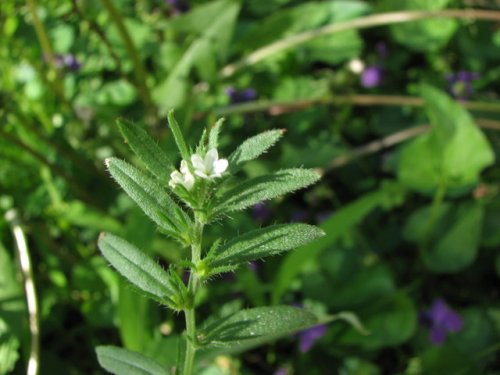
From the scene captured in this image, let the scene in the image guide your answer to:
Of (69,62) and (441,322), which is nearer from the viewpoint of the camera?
(441,322)

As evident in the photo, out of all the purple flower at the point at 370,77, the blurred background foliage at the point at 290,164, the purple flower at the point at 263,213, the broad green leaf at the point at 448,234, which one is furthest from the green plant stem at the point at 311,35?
the broad green leaf at the point at 448,234

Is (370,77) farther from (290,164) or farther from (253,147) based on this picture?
(253,147)

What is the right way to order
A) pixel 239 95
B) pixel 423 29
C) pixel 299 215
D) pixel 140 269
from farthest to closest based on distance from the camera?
pixel 423 29 < pixel 239 95 < pixel 299 215 < pixel 140 269

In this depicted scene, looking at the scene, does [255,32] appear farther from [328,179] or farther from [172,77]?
[328,179]

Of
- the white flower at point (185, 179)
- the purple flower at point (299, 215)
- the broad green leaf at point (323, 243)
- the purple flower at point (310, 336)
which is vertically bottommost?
the white flower at point (185, 179)

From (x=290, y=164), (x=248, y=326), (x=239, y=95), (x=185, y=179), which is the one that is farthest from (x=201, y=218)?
(x=239, y=95)

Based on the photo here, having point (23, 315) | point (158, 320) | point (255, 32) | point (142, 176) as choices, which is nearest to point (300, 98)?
point (255, 32)

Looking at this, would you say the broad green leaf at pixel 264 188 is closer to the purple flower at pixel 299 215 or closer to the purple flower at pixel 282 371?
the purple flower at pixel 282 371
